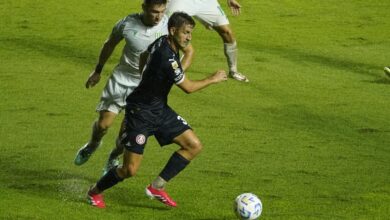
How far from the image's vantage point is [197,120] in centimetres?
1212

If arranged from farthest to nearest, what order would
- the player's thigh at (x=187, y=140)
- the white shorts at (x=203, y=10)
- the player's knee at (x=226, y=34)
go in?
the player's knee at (x=226, y=34)
the white shorts at (x=203, y=10)
the player's thigh at (x=187, y=140)

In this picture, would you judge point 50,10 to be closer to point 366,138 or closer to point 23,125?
point 23,125

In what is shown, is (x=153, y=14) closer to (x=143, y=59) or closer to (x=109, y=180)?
(x=143, y=59)

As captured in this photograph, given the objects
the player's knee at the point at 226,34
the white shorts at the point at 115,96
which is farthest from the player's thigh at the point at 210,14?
the white shorts at the point at 115,96

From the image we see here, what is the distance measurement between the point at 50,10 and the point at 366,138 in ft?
29.8

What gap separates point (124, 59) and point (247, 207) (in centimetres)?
212

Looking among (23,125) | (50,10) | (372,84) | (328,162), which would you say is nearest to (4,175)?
(23,125)

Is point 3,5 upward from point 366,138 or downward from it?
downward

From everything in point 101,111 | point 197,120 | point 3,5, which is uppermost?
point 101,111

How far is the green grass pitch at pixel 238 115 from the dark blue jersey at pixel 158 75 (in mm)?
897

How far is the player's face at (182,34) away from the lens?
8.06 metres

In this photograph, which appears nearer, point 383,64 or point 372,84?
point 372,84

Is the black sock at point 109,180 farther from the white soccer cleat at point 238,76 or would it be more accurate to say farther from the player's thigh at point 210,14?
the white soccer cleat at point 238,76

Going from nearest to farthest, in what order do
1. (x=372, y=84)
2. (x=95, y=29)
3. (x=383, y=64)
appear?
(x=372, y=84), (x=383, y=64), (x=95, y=29)
